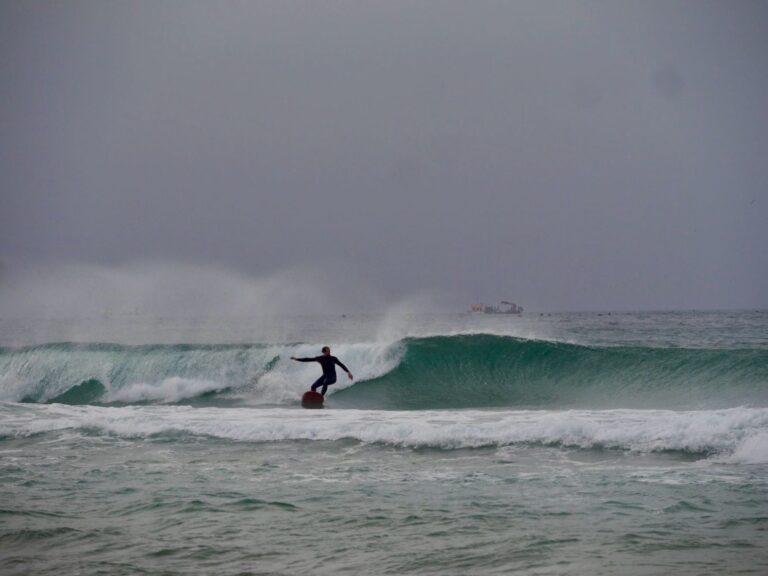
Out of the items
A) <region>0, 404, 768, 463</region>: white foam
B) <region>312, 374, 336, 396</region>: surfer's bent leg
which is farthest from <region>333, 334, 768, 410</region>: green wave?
<region>0, 404, 768, 463</region>: white foam

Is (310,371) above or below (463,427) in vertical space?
above

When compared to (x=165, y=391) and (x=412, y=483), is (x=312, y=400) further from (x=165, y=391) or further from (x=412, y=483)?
(x=412, y=483)

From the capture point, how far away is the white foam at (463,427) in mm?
12109

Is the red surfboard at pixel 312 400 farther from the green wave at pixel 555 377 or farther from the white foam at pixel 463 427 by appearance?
the green wave at pixel 555 377

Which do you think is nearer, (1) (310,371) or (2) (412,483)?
(2) (412,483)

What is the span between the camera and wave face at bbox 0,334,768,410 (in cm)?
2117

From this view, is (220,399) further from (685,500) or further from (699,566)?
(699,566)

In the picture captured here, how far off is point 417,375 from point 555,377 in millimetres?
4161

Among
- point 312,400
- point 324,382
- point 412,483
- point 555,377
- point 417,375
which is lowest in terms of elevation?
point 412,483

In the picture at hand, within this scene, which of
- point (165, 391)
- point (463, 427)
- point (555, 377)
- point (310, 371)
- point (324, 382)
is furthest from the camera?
point (310, 371)

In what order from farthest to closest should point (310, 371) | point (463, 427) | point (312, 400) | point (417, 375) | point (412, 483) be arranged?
point (310, 371), point (417, 375), point (312, 400), point (463, 427), point (412, 483)

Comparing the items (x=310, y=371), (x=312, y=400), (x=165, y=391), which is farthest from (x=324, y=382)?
(x=165, y=391)

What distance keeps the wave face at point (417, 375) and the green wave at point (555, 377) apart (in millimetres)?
31

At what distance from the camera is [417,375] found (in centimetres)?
2466
